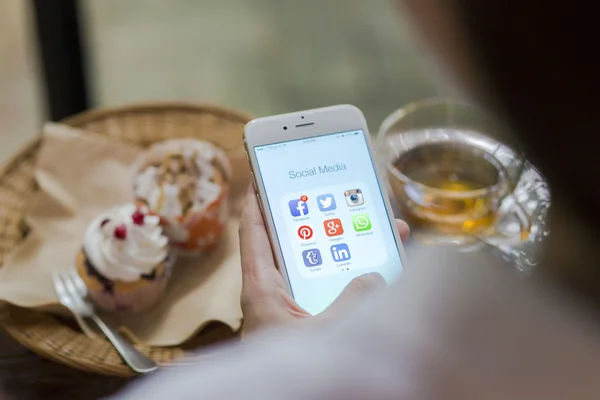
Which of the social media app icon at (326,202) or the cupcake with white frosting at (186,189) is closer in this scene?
the social media app icon at (326,202)

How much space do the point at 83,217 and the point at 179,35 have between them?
889 millimetres

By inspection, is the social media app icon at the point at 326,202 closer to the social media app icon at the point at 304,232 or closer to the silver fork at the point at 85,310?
the social media app icon at the point at 304,232

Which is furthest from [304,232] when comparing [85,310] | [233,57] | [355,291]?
[233,57]

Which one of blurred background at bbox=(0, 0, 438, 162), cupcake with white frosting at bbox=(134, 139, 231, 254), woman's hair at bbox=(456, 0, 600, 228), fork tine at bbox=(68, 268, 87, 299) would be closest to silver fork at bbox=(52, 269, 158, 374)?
fork tine at bbox=(68, 268, 87, 299)

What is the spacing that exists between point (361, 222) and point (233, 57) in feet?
3.29

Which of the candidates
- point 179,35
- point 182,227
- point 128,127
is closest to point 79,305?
point 182,227

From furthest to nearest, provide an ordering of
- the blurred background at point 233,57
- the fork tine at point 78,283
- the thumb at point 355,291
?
the blurred background at point 233,57, the fork tine at point 78,283, the thumb at point 355,291

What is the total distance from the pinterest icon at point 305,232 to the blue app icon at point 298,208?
12 mm

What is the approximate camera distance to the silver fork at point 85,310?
64 cm

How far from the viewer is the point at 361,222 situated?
63cm

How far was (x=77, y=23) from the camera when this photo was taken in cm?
103

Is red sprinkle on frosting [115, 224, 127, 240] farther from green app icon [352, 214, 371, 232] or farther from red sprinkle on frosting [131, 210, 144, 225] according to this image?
green app icon [352, 214, 371, 232]

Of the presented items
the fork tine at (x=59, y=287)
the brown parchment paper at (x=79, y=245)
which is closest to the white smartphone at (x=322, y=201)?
the brown parchment paper at (x=79, y=245)

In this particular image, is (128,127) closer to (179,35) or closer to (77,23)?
(77,23)
